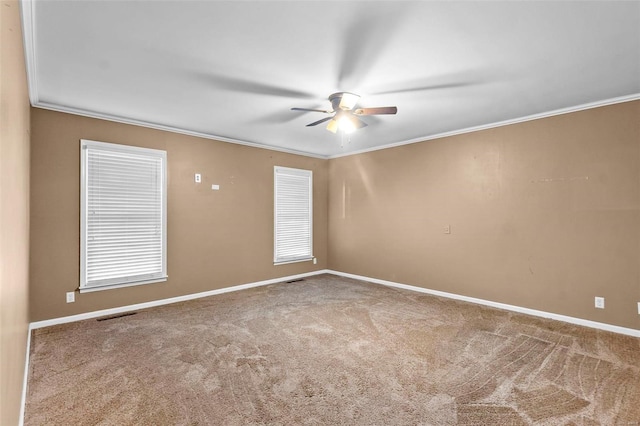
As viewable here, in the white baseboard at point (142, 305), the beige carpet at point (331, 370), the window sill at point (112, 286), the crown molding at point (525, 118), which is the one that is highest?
the crown molding at point (525, 118)

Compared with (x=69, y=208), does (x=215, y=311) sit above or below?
below

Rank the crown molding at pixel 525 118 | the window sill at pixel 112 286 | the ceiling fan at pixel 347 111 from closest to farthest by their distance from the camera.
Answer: the ceiling fan at pixel 347 111 → the crown molding at pixel 525 118 → the window sill at pixel 112 286

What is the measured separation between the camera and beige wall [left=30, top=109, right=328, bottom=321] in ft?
12.1

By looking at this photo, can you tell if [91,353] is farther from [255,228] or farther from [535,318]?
[535,318]

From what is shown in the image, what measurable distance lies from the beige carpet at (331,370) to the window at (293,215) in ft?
6.73

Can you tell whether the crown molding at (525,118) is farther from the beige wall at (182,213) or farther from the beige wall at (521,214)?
the beige wall at (182,213)

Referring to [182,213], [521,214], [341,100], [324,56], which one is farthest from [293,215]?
[324,56]

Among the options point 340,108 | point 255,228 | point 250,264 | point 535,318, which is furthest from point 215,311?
point 535,318

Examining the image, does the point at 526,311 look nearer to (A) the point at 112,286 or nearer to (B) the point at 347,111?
(B) the point at 347,111

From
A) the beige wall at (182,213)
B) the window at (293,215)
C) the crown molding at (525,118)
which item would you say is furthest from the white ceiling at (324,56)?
the window at (293,215)

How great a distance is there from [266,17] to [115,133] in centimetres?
317

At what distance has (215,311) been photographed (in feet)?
14.0

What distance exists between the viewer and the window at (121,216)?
395 centimetres

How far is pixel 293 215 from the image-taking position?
6.29 m
